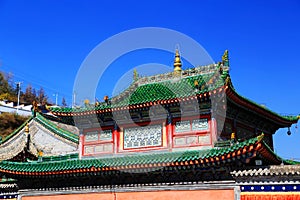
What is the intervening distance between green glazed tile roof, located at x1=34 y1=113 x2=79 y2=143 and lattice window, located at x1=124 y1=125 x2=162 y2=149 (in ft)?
A: 36.2

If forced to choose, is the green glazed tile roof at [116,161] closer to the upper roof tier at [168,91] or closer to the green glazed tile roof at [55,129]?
Result: the upper roof tier at [168,91]

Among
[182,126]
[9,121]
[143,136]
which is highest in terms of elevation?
[9,121]

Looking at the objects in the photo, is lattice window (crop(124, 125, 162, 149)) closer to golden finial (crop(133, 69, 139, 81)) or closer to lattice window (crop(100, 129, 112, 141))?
lattice window (crop(100, 129, 112, 141))

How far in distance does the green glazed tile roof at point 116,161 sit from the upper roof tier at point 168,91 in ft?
7.06

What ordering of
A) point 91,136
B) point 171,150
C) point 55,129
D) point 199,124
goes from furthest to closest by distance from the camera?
point 55,129 < point 91,136 < point 171,150 < point 199,124

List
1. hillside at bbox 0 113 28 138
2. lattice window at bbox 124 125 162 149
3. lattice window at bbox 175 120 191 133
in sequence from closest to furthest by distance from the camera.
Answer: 1. lattice window at bbox 175 120 191 133
2. lattice window at bbox 124 125 162 149
3. hillside at bbox 0 113 28 138

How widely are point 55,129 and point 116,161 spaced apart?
14.7 metres

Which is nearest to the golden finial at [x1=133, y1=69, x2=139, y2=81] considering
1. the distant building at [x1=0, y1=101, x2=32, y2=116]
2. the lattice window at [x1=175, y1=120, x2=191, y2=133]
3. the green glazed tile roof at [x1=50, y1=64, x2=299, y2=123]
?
the green glazed tile roof at [x1=50, y1=64, x2=299, y2=123]

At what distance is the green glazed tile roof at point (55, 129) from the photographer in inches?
1096

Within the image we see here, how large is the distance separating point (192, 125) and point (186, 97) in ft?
4.74

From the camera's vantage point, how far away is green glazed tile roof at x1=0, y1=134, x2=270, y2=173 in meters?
13.4

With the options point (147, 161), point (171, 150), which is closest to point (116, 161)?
point (147, 161)

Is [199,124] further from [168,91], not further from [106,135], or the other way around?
[106,135]

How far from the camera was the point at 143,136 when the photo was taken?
1672cm
